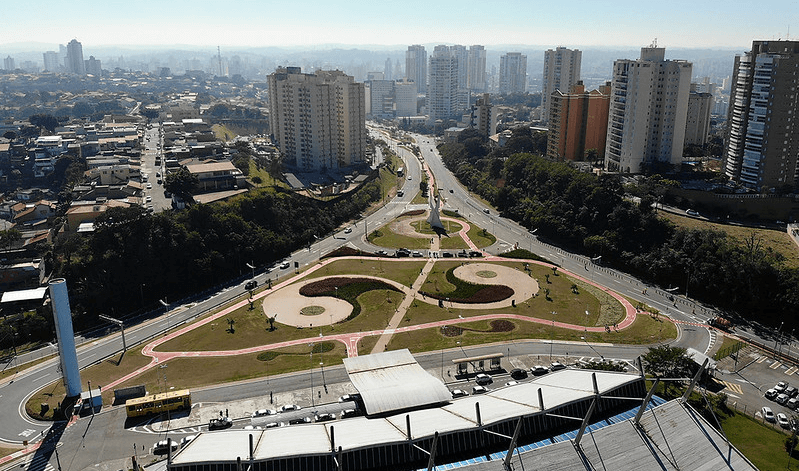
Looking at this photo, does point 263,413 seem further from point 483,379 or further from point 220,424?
point 483,379

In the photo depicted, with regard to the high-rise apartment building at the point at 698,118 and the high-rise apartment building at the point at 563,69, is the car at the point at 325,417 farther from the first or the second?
the high-rise apartment building at the point at 563,69

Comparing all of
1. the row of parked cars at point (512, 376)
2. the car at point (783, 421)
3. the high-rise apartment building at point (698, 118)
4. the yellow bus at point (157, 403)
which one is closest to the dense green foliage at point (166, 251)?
the yellow bus at point (157, 403)

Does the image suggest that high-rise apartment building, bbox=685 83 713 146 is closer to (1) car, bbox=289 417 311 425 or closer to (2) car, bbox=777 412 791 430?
(2) car, bbox=777 412 791 430

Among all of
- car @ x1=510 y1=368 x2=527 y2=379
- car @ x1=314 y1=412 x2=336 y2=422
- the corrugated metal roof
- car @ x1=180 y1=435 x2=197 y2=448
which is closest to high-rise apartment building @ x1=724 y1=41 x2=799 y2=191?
car @ x1=510 y1=368 x2=527 y2=379

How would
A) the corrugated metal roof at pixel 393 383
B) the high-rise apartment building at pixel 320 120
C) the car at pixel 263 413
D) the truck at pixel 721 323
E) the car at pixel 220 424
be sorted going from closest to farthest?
the corrugated metal roof at pixel 393 383
the car at pixel 220 424
the car at pixel 263 413
the truck at pixel 721 323
the high-rise apartment building at pixel 320 120

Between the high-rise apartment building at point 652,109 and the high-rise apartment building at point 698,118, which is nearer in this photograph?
the high-rise apartment building at point 652,109

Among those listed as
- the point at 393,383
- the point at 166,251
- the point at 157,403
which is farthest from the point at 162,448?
the point at 166,251
